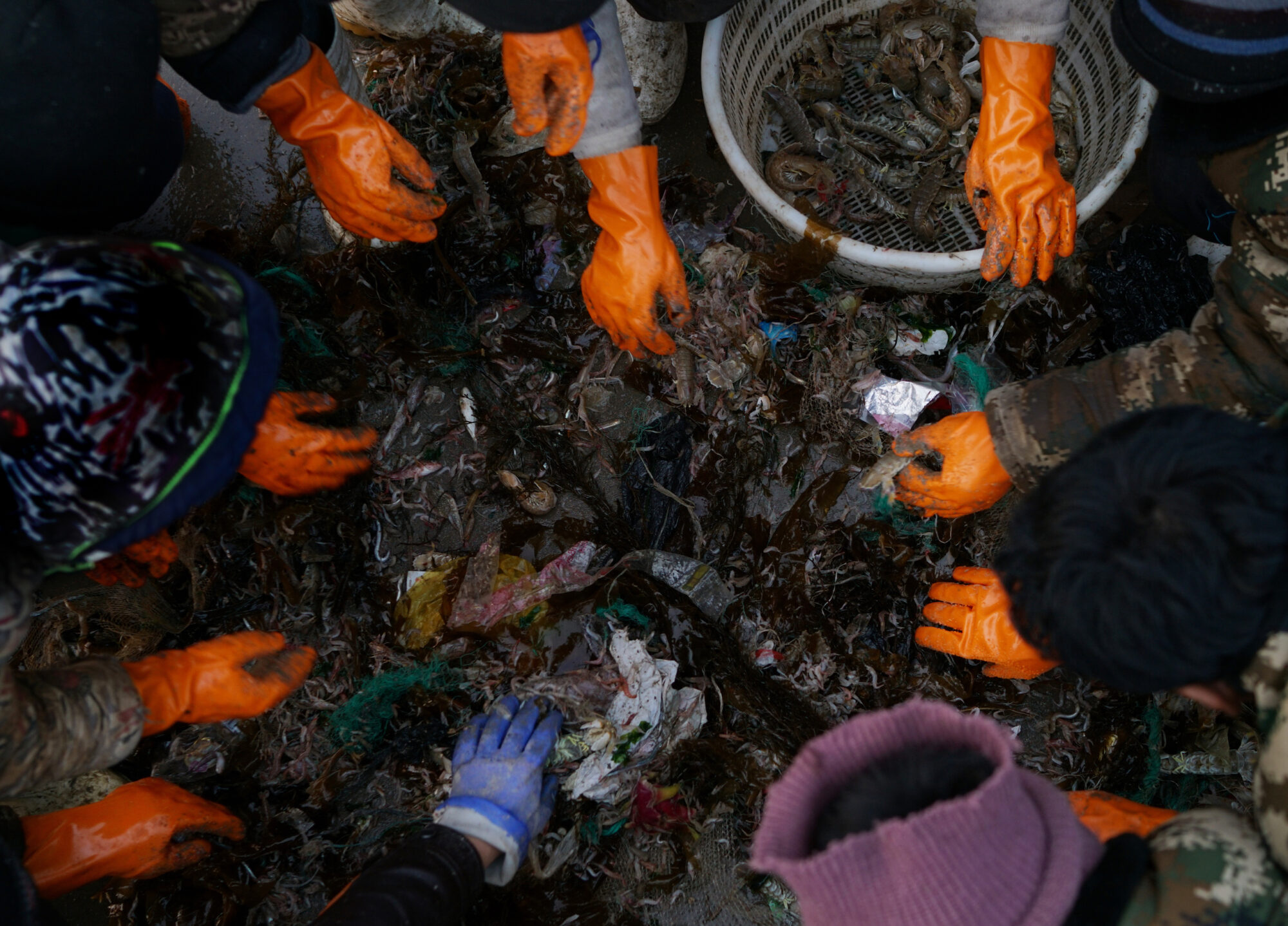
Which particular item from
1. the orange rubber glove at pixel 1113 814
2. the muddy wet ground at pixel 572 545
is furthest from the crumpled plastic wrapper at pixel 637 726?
the orange rubber glove at pixel 1113 814

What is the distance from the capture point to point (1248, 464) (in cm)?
115

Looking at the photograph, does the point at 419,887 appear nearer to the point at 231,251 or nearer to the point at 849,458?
the point at 849,458

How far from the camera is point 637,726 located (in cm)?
232

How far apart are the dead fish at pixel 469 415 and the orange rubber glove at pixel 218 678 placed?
933mm

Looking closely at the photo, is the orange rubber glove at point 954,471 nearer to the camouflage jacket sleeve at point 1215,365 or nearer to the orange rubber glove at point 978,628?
the camouflage jacket sleeve at point 1215,365

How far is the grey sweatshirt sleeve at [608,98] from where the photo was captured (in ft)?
7.14

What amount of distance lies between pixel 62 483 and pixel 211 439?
0.92 feet

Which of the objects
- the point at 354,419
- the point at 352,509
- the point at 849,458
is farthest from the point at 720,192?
the point at 352,509

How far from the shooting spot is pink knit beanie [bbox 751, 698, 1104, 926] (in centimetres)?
102

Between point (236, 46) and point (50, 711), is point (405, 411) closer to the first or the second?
point (236, 46)

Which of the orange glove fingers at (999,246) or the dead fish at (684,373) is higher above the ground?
the orange glove fingers at (999,246)

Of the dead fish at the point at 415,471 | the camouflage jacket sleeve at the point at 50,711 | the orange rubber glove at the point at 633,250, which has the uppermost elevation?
the orange rubber glove at the point at 633,250

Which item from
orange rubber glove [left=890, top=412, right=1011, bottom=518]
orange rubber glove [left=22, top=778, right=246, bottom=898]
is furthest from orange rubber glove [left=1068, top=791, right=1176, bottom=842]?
orange rubber glove [left=22, top=778, right=246, bottom=898]

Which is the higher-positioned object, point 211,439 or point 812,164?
point 211,439
